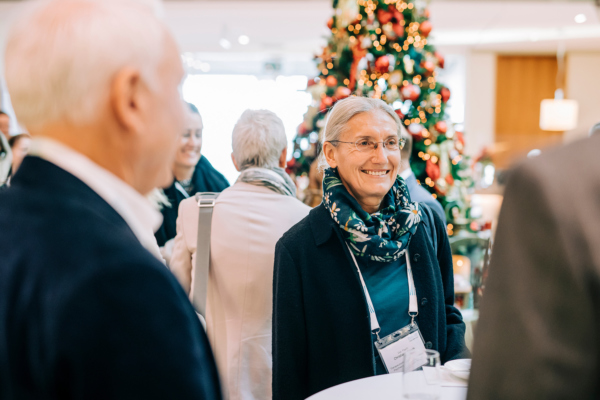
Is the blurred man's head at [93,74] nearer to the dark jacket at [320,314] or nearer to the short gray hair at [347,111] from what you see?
the dark jacket at [320,314]

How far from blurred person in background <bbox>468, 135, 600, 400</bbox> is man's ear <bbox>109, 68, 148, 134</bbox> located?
485 millimetres

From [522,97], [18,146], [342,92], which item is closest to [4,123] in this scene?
[18,146]

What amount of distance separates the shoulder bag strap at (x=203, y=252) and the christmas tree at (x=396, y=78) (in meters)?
1.35

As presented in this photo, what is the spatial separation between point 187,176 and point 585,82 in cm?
973

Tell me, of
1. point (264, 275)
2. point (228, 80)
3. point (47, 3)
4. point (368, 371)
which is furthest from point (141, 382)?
point (228, 80)

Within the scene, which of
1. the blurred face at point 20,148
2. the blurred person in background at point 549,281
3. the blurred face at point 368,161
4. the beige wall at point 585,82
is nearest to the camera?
the blurred person in background at point 549,281

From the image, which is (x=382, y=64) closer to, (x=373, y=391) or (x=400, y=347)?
(x=400, y=347)

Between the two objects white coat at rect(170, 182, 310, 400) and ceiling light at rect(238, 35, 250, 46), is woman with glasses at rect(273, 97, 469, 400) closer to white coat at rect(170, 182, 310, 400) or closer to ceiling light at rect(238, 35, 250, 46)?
white coat at rect(170, 182, 310, 400)

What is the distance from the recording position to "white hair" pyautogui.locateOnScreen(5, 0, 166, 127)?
67 centimetres

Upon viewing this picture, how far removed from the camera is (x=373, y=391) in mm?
1478

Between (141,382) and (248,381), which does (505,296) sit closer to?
(141,382)

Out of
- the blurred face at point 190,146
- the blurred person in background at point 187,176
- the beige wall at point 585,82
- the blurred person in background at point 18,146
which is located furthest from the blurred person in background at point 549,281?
the beige wall at point 585,82

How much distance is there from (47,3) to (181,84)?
8.0 inches

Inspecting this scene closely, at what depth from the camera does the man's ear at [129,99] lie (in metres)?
0.68
